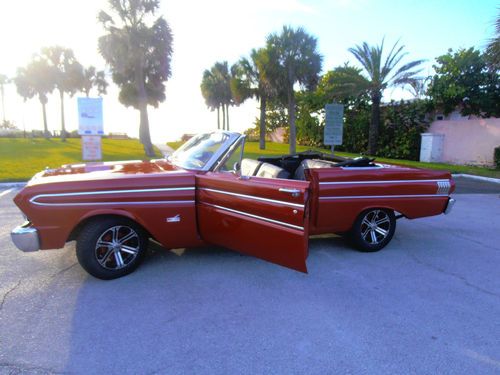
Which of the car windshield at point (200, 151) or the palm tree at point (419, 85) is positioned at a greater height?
the palm tree at point (419, 85)

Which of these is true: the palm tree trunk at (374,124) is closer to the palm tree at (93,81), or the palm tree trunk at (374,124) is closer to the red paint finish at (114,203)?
the red paint finish at (114,203)

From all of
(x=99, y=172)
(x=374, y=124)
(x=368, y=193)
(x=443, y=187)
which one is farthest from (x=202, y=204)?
(x=374, y=124)

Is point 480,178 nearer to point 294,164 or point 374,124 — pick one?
point 374,124

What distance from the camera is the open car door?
3.33 metres

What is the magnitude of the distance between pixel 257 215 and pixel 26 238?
2361 millimetres

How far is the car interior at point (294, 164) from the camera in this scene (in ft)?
14.6

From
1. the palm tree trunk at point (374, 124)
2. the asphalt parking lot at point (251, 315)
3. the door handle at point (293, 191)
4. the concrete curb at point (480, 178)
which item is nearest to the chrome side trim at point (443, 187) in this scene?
the asphalt parking lot at point (251, 315)

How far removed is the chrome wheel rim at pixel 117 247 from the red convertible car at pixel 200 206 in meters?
0.01

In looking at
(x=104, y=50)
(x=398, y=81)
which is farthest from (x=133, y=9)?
(x=398, y=81)

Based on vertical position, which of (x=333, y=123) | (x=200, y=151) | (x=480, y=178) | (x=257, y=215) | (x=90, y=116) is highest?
(x=90, y=116)

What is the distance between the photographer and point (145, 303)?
11.0 feet

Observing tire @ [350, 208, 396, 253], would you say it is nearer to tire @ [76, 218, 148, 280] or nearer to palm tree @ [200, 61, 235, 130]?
tire @ [76, 218, 148, 280]

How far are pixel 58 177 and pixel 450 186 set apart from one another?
5.22 m

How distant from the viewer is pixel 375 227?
4.84 metres
